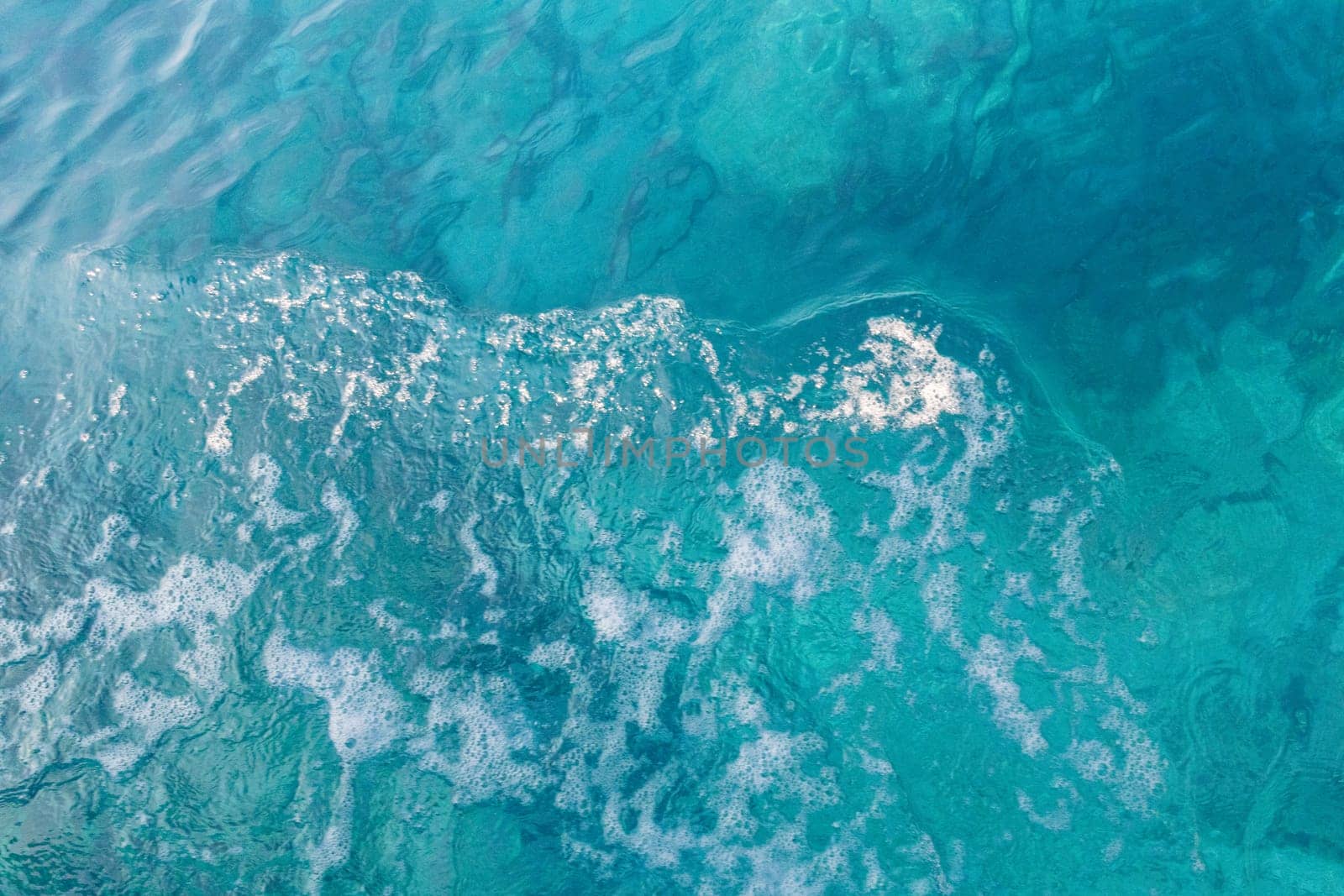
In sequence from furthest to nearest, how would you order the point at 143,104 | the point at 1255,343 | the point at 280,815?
the point at 143,104
the point at 1255,343
the point at 280,815

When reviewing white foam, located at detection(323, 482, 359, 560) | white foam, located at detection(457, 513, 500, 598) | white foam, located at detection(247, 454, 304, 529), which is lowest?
white foam, located at detection(457, 513, 500, 598)

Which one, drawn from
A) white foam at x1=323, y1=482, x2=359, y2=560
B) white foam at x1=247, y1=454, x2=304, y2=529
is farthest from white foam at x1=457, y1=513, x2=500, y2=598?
white foam at x1=247, y1=454, x2=304, y2=529

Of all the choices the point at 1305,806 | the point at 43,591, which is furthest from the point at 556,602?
the point at 1305,806

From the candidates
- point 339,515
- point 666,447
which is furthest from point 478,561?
point 666,447

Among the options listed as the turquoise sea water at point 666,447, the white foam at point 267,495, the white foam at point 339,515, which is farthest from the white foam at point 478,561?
the white foam at point 267,495

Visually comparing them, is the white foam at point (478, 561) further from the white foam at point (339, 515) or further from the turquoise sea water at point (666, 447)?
the white foam at point (339, 515)

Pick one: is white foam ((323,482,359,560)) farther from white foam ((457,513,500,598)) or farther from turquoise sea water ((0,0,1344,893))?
white foam ((457,513,500,598))

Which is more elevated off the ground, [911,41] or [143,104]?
[143,104]

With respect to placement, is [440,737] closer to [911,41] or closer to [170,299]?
[170,299]
